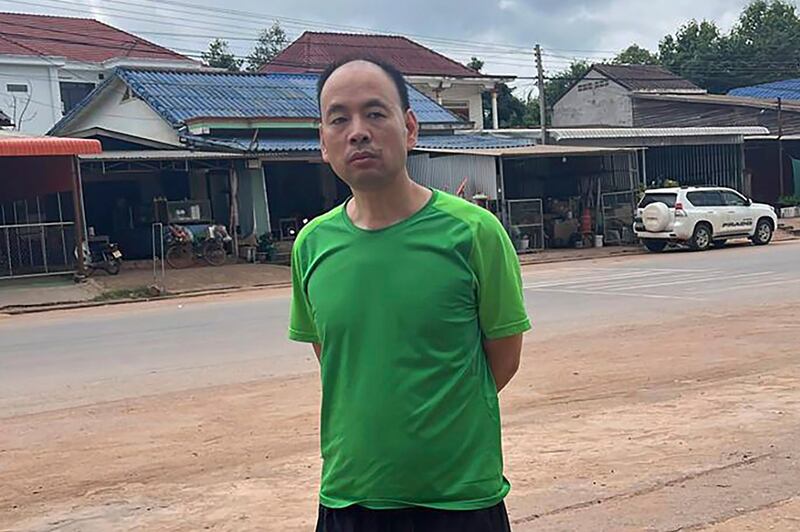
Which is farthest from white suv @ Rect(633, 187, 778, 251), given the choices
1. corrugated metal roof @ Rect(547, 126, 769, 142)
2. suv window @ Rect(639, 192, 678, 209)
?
corrugated metal roof @ Rect(547, 126, 769, 142)

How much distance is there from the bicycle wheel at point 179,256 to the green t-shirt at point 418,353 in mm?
21007

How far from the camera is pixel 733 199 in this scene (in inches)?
1011

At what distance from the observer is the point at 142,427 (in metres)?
7.38

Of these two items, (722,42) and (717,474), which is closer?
(717,474)

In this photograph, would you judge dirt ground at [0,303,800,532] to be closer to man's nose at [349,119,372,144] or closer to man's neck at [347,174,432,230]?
man's neck at [347,174,432,230]

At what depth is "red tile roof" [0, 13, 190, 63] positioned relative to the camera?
41938 mm

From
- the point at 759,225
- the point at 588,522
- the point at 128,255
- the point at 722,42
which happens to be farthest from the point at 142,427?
the point at 722,42

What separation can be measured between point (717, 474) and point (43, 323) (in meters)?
12.7

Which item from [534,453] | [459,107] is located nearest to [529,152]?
[459,107]

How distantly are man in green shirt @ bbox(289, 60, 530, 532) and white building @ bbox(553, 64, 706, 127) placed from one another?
43.1m

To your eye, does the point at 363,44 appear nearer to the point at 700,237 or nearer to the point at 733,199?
the point at 733,199

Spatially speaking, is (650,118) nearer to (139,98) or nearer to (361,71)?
(139,98)

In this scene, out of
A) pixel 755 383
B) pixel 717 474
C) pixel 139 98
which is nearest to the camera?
pixel 717 474

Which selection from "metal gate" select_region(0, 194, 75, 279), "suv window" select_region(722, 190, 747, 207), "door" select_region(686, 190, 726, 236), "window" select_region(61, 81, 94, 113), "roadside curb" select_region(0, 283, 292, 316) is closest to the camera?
"roadside curb" select_region(0, 283, 292, 316)
